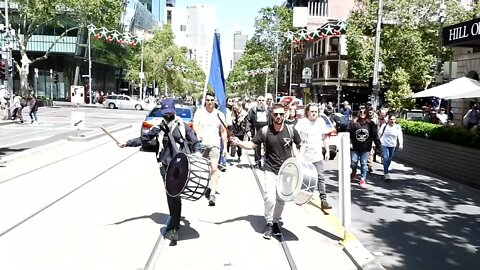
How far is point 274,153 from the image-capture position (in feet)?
21.2

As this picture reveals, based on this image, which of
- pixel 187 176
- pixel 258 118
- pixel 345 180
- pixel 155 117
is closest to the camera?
pixel 187 176

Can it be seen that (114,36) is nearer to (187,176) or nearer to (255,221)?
(255,221)

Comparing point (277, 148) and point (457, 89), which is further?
point (457, 89)

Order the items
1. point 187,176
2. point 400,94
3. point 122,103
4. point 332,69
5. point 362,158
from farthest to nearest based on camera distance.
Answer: point 332,69, point 122,103, point 400,94, point 362,158, point 187,176

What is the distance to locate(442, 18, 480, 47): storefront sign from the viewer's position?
19.8 meters

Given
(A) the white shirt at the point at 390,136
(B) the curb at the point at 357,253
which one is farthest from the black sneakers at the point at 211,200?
(A) the white shirt at the point at 390,136

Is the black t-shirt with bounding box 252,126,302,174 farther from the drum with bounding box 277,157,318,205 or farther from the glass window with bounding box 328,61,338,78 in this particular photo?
the glass window with bounding box 328,61,338,78

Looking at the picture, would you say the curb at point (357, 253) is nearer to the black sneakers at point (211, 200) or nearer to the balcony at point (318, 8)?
the black sneakers at point (211, 200)

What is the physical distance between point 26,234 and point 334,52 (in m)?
57.8

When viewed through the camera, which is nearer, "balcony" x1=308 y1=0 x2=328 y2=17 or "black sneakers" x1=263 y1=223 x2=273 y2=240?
"black sneakers" x1=263 y1=223 x2=273 y2=240

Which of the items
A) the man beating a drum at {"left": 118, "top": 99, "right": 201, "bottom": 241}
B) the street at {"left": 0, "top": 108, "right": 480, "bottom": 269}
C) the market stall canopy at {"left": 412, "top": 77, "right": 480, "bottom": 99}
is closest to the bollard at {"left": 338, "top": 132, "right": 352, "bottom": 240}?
the street at {"left": 0, "top": 108, "right": 480, "bottom": 269}

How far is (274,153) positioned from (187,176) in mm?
1316

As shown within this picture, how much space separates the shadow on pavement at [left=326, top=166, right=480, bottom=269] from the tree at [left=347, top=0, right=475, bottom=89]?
27244 mm

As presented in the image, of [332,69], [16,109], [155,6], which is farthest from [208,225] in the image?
[155,6]
